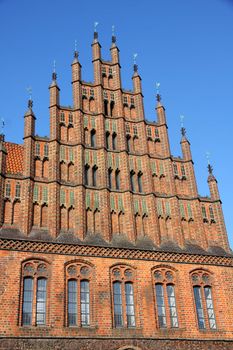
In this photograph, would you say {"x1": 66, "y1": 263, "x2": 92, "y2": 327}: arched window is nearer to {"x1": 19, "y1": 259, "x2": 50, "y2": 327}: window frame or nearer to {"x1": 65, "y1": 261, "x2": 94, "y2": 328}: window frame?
{"x1": 65, "y1": 261, "x2": 94, "y2": 328}: window frame

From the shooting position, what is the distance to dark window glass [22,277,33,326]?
58.6 feet

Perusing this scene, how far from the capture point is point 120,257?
2045 centimetres

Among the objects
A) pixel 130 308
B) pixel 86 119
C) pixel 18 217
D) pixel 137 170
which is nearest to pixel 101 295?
pixel 130 308

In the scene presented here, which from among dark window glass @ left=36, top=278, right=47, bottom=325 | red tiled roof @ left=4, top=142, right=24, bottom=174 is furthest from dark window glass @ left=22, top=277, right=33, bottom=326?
red tiled roof @ left=4, top=142, right=24, bottom=174

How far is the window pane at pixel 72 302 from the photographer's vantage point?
730 inches

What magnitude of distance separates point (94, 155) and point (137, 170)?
257cm

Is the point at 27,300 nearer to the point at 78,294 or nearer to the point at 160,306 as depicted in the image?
the point at 78,294

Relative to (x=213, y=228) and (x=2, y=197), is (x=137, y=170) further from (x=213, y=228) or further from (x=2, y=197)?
(x=2, y=197)

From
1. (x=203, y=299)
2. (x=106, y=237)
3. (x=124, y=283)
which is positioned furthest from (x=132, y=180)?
(x=203, y=299)

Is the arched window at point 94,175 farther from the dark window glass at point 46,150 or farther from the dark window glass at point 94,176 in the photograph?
the dark window glass at point 46,150

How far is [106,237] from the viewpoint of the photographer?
20812mm

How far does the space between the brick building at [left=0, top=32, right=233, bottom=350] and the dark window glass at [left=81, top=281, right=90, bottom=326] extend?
0.15 feet

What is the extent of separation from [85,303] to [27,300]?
8.51 ft

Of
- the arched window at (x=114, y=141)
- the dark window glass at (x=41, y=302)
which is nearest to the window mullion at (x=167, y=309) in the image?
the dark window glass at (x=41, y=302)
